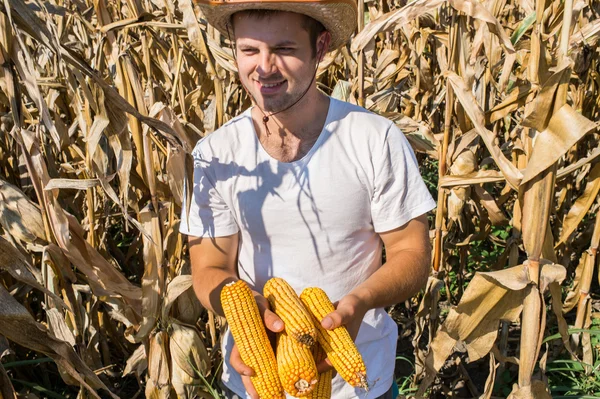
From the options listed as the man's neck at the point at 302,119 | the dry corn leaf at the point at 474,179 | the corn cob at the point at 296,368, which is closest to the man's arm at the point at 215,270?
the corn cob at the point at 296,368

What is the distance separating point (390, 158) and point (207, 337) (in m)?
1.95

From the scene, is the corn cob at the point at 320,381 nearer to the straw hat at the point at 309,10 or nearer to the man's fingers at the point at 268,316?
the man's fingers at the point at 268,316

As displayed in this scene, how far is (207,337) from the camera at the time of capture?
140 inches

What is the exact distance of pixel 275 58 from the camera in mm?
A: 1815

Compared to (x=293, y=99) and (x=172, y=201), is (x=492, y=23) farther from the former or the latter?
(x=172, y=201)

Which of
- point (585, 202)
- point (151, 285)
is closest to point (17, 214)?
point (151, 285)

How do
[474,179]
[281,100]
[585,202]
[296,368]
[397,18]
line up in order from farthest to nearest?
[585,202]
[474,179]
[397,18]
[281,100]
[296,368]

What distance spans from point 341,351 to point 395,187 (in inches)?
21.5

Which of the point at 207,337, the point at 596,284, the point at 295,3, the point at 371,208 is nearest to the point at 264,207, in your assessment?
the point at 371,208

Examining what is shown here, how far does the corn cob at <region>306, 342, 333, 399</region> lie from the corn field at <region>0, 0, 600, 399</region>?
0.53 m

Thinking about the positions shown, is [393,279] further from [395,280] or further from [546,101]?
[546,101]

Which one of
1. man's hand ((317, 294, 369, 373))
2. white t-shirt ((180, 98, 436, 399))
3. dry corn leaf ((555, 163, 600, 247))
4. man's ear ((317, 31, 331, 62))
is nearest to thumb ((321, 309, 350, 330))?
man's hand ((317, 294, 369, 373))

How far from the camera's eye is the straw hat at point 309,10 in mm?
1775

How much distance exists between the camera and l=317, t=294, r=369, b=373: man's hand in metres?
1.65
